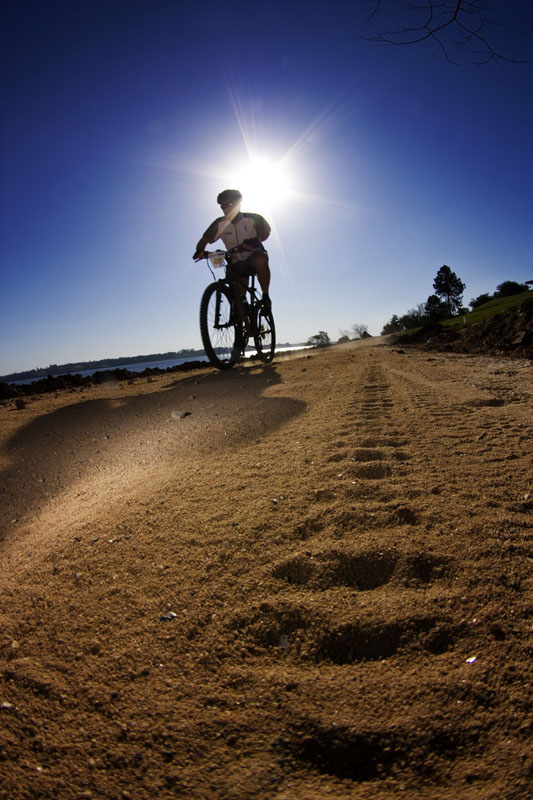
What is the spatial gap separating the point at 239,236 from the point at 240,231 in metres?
0.09

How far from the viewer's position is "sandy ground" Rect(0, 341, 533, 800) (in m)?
0.70

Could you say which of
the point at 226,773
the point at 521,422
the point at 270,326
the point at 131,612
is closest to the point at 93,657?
the point at 131,612

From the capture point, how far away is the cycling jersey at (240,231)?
6387mm

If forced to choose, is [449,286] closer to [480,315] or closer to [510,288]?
[510,288]

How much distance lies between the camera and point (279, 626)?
1.03 m

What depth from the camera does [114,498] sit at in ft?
6.34

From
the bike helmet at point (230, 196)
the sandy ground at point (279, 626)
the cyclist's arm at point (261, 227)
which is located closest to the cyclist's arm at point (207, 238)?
the bike helmet at point (230, 196)

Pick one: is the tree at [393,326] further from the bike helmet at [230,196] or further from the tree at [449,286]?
the bike helmet at [230,196]

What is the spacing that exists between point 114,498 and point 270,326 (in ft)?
22.3

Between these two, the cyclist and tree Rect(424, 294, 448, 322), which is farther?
tree Rect(424, 294, 448, 322)

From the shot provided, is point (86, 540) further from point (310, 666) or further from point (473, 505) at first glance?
point (473, 505)

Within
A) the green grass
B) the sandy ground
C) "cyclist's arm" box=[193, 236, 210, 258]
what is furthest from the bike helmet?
the green grass

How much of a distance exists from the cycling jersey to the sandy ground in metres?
5.18

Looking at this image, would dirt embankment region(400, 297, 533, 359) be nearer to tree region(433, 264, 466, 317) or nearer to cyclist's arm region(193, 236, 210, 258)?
cyclist's arm region(193, 236, 210, 258)
